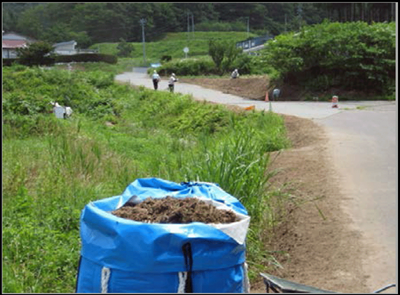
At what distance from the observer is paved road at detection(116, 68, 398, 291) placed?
5.29 m

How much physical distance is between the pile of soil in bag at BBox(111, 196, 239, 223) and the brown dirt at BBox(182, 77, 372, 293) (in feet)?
3.99

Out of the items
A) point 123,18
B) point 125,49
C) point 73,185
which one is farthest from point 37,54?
point 73,185

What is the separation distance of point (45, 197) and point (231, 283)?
326 cm

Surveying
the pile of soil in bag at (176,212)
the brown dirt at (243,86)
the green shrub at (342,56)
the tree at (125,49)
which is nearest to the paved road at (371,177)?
the pile of soil in bag at (176,212)

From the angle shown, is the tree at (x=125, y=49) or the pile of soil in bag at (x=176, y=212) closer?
the pile of soil in bag at (x=176, y=212)

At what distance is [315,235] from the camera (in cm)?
613

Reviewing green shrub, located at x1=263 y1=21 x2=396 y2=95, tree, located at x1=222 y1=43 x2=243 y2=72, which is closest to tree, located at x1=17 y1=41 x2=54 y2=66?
tree, located at x1=222 y1=43 x2=243 y2=72

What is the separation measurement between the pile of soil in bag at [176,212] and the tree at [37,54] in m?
36.0

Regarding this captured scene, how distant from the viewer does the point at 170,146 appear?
12062 mm

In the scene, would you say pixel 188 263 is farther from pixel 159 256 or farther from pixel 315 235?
pixel 315 235

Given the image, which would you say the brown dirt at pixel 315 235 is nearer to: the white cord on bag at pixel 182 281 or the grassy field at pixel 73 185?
the grassy field at pixel 73 185

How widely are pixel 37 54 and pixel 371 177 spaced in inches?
1440

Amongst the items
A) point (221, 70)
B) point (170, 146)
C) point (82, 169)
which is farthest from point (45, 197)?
point (221, 70)

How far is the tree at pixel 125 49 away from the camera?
61.4m
